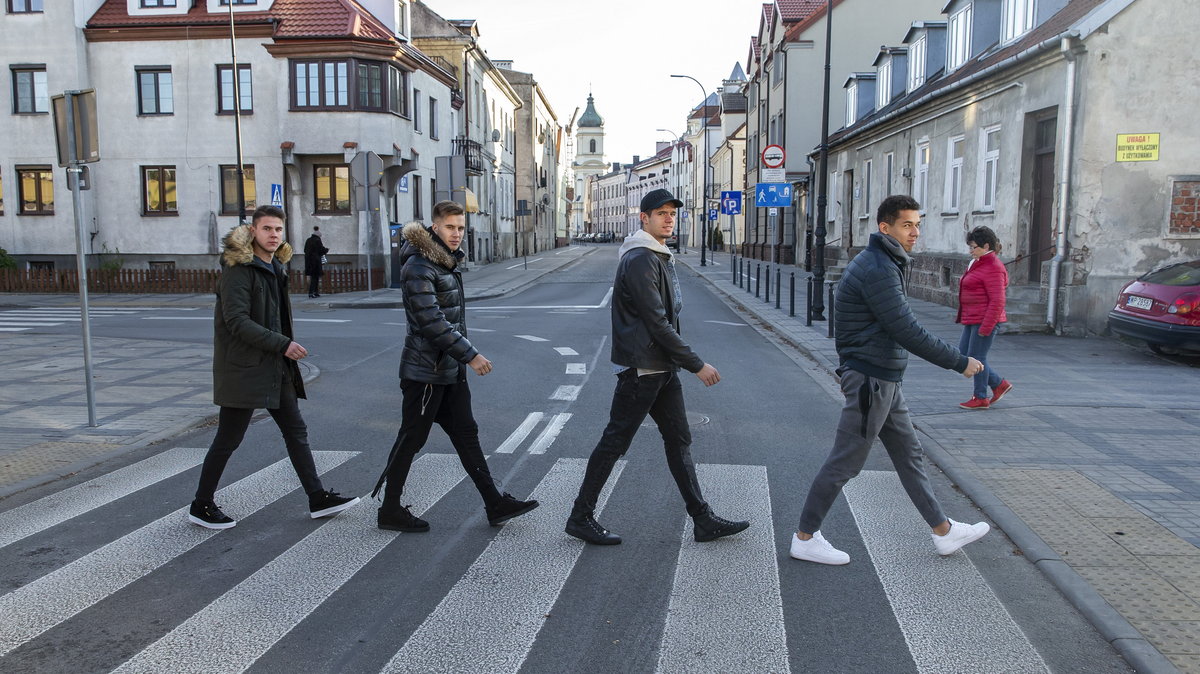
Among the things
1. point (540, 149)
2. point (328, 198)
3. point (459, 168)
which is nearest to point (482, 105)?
point (328, 198)

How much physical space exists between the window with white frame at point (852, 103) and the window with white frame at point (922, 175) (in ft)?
36.1

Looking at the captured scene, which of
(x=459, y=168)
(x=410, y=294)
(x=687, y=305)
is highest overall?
(x=459, y=168)

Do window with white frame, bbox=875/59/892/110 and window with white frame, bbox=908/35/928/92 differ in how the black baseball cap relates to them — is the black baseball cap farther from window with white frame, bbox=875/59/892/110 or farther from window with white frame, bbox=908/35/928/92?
window with white frame, bbox=875/59/892/110

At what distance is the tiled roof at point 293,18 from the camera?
26.8 m

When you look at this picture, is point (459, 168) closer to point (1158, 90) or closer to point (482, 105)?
point (1158, 90)

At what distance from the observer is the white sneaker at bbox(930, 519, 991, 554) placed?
15.7 feet

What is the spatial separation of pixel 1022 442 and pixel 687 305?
14.8m

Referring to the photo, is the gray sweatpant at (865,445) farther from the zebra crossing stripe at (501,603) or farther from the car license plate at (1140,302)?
the car license plate at (1140,302)

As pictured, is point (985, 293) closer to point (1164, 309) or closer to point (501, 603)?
point (1164, 309)

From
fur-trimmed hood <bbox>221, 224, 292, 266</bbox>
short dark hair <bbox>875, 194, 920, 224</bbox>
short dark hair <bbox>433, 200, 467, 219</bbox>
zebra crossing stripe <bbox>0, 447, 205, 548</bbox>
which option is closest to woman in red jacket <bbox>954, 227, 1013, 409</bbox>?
short dark hair <bbox>875, 194, 920, 224</bbox>

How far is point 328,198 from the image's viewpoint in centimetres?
2819

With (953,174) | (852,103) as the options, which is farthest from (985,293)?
(852,103)

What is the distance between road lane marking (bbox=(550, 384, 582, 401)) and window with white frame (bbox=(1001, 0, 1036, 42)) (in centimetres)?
1433

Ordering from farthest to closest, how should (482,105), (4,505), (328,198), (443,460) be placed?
(482,105) → (328,198) → (443,460) → (4,505)
